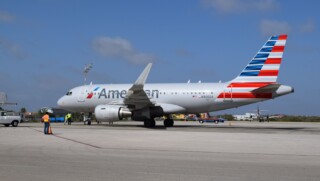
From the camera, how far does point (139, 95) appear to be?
96.1ft

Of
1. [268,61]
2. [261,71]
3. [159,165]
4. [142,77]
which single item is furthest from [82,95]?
[159,165]

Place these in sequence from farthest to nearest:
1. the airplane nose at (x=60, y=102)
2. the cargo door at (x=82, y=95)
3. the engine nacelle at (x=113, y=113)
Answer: the airplane nose at (x=60, y=102) < the cargo door at (x=82, y=95) < the engine nacelle at (x=113, y=113)

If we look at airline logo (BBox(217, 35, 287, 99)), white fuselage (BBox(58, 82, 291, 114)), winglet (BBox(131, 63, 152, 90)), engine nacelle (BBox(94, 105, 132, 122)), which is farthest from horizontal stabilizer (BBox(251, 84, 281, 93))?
engine nacelle (BBox(94, 105, 132, 122))

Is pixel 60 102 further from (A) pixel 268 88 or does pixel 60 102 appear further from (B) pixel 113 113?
(A) pixel 268 88

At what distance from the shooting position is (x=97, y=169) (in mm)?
8984

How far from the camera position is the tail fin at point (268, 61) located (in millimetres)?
28922

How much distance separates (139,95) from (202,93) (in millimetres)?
5025

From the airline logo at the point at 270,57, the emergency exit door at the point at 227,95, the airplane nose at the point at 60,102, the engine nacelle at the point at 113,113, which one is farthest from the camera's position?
the airplane nose at the point at 60,102

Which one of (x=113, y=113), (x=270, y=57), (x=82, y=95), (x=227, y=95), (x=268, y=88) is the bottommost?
(x=113, y=113)

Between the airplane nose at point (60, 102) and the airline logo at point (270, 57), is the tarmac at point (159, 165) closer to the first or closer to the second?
the airline logo at point (270, 57)

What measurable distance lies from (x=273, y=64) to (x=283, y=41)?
6.10ft

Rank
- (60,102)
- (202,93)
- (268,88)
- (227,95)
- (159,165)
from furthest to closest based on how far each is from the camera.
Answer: (60,102)
(202,93)
(227,95)
(268,88)
(159,165)

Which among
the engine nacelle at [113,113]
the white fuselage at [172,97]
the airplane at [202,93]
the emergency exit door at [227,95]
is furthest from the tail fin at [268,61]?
the engine nacelle at [113,113]

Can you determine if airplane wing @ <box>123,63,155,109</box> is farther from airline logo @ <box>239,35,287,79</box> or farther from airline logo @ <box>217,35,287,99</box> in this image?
airline logo @ <box>239,35,287,79</box>
